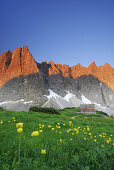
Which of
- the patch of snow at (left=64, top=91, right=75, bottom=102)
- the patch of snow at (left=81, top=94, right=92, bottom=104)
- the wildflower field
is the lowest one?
the wildflower field

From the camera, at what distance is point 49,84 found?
91.7 meters

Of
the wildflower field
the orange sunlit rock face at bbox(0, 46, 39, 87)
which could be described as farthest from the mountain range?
the wildflower field

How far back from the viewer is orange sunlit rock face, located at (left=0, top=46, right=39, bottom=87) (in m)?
88.0

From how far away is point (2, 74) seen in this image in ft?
308

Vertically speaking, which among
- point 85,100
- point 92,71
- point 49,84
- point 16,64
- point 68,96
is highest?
point 16,64

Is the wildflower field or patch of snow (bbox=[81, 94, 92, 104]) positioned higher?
patch of snow (bbox=[81, 94, 92, 104])

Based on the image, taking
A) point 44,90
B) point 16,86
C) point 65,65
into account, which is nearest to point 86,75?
point 65,65

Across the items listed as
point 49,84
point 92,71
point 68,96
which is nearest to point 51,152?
point 68,96

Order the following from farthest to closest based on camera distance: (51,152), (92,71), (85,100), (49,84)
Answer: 1. (92,71)
2. (85,100)
3. (49,84)
4. (51,152)

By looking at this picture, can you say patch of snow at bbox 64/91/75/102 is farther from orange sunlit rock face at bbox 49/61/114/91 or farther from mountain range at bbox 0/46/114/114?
orange sunlit rock face at bbox 49/61/114/91

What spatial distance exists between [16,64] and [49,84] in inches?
1297

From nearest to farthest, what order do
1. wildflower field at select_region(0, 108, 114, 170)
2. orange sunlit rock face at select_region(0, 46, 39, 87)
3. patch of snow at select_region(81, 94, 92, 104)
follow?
wildflower field at select_region(0, 108, 114, 170) < orange sunlit rock face at select_region(0, 46, 39, 87) < patch of snow at select_region(81, 94, 92, 104)

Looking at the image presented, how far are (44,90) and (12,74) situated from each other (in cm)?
3197

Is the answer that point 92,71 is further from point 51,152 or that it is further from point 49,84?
point 51,152
